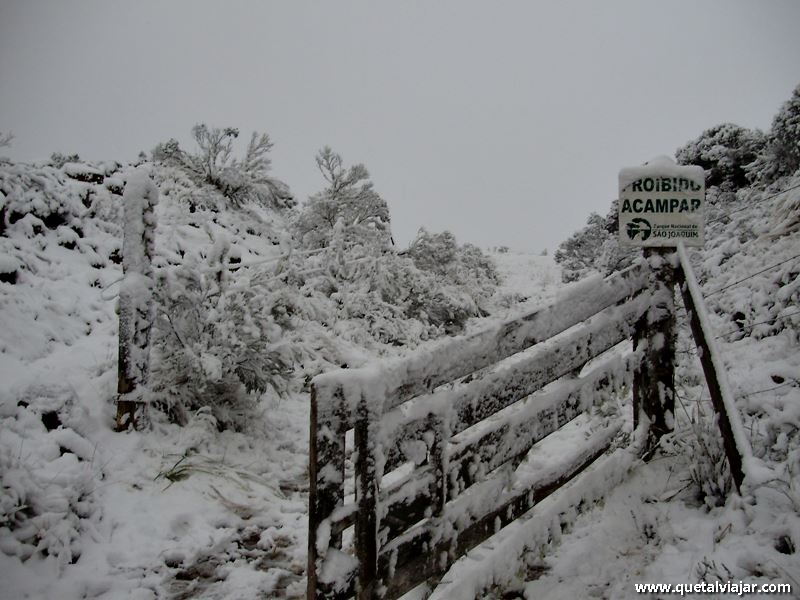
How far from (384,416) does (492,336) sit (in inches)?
24.5

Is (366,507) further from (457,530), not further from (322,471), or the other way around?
(457,530)

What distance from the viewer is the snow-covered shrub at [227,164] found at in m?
8.94

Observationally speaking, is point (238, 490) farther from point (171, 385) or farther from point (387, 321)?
point (387, 321)

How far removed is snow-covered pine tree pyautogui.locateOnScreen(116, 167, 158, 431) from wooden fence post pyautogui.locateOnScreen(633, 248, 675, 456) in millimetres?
3733

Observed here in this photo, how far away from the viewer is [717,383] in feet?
7.86

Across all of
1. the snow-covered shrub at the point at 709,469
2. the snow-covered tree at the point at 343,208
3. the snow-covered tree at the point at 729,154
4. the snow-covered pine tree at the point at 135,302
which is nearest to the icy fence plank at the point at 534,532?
the snow-covered shrub at the point at 709,469

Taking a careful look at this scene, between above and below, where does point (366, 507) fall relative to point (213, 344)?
below

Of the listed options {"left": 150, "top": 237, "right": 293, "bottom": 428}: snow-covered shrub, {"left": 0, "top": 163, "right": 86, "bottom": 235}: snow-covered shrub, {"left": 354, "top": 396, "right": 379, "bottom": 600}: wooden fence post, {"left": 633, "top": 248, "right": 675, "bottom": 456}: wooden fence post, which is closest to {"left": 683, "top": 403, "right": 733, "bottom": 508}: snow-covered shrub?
{"left": 633, "top": 248, "right": 675, "bottom": 456}: wooden fence post

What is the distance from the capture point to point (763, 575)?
169 cm

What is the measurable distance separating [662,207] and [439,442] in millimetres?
2039

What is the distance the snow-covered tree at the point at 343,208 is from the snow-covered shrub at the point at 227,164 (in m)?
0.85

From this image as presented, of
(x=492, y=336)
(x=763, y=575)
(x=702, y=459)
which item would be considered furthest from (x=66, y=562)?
(x=702, y=459)

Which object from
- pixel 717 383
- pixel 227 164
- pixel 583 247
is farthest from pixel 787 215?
pixel 227 164

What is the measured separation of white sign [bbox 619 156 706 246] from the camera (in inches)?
109
